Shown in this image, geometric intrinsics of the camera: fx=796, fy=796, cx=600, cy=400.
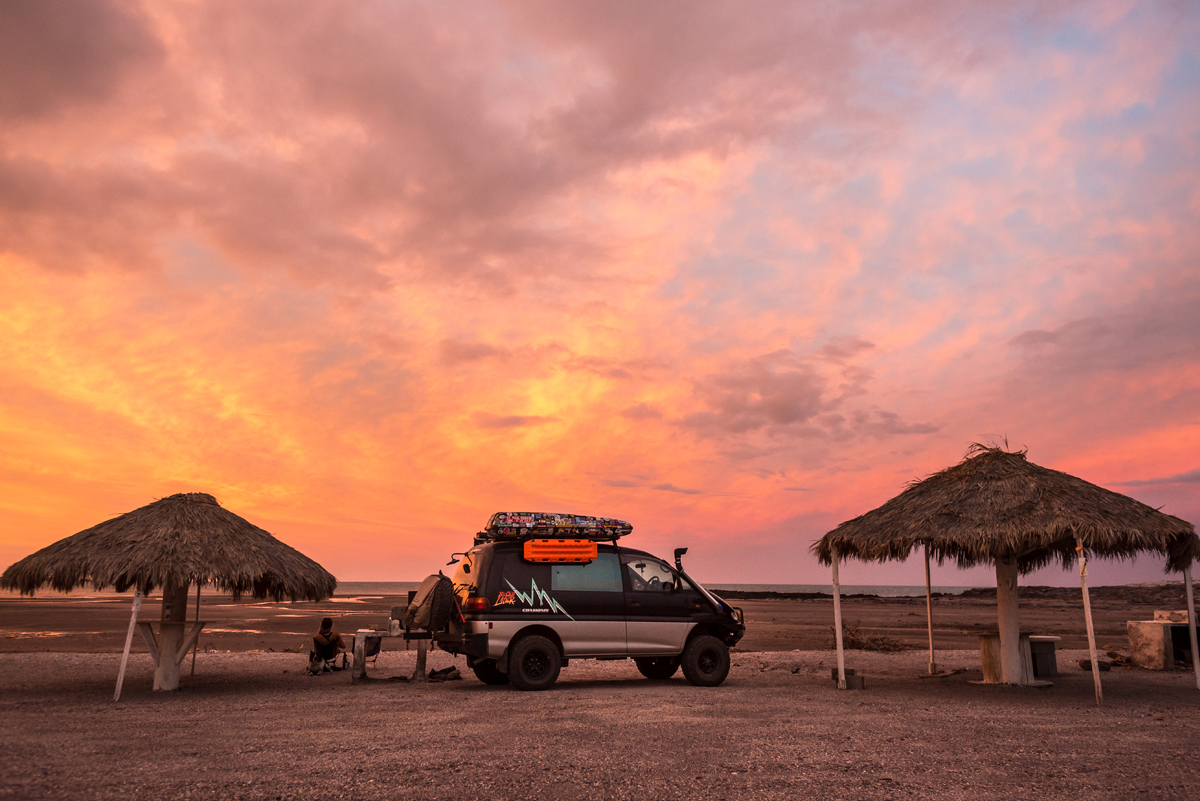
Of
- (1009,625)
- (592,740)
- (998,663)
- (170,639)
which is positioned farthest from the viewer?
(998,663)

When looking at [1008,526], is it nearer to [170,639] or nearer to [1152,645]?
[1152,645]

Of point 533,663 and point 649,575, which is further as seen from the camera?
point 649,575

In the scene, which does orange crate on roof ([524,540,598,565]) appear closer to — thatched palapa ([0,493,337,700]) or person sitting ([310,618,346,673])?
thatched palapa ([0,493,337,700])

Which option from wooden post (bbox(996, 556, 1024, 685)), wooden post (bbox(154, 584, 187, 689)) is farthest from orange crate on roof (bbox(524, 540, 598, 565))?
wooden post (bbox(996, 556, 1024, 685))

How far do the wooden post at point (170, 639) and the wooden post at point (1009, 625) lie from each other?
12.5 meters

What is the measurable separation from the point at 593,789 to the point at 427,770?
4.78 ft

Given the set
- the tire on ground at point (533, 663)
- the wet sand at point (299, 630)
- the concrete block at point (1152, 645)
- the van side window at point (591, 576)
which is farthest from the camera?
the wet sand at point (299, 630)

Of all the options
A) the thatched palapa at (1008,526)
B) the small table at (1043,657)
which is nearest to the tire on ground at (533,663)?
the thatched palapa at (1008,526)

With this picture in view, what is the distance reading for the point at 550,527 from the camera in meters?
12.4

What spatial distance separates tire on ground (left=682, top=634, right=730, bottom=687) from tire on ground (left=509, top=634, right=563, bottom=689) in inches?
86.5

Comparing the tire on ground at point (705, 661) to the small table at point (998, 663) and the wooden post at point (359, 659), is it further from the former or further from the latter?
the wooden post at point (359, 659)

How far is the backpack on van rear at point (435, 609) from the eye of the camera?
39.8 feet

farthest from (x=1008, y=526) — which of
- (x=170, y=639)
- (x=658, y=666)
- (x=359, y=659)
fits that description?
(x=170, y=639)

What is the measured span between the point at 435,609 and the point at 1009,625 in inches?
358
